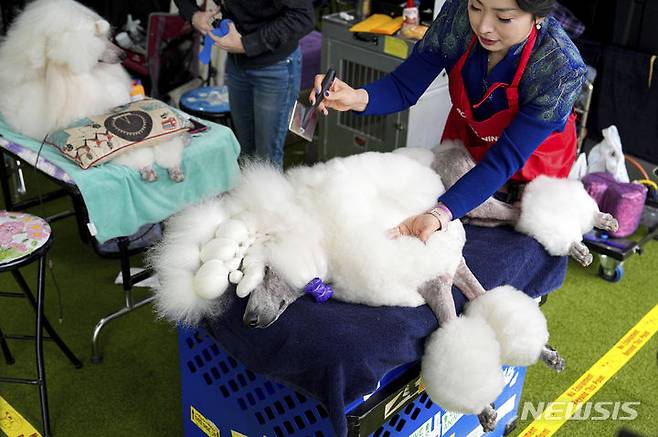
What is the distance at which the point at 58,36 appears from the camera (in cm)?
206

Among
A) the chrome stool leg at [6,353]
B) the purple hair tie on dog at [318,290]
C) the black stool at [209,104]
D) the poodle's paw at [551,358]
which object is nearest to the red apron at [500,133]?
the poodle's paw at [551,358]

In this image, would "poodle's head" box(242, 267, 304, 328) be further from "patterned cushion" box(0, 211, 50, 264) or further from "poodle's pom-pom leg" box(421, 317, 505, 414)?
"patterned cushion" box(0, 211, 50, 264)

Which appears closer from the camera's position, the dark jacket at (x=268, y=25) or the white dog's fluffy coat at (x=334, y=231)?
the white dog's fluffy coat at (x=334, y=231)

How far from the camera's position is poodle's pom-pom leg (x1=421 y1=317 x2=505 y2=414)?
4.27 ft

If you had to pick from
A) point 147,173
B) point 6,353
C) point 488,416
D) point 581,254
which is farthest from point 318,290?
point 6,353

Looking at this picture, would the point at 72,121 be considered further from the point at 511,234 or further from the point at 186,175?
the point at 511,234

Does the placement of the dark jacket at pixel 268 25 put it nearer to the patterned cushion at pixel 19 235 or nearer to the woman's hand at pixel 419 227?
the patterned cushion at pixel 19 235

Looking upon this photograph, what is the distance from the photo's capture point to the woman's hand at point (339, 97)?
1573mm

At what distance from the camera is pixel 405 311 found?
1389mm

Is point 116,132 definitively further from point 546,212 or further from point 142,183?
point 546,212

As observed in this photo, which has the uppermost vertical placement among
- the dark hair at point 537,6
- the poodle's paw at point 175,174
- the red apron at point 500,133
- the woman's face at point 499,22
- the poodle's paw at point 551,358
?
the dark hair at point 537,6

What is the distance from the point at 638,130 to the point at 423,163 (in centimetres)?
208

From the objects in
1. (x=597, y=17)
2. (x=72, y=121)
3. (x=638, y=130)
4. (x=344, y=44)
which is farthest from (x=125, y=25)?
(x=638, y=130)

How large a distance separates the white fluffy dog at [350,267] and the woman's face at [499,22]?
1.27ft
